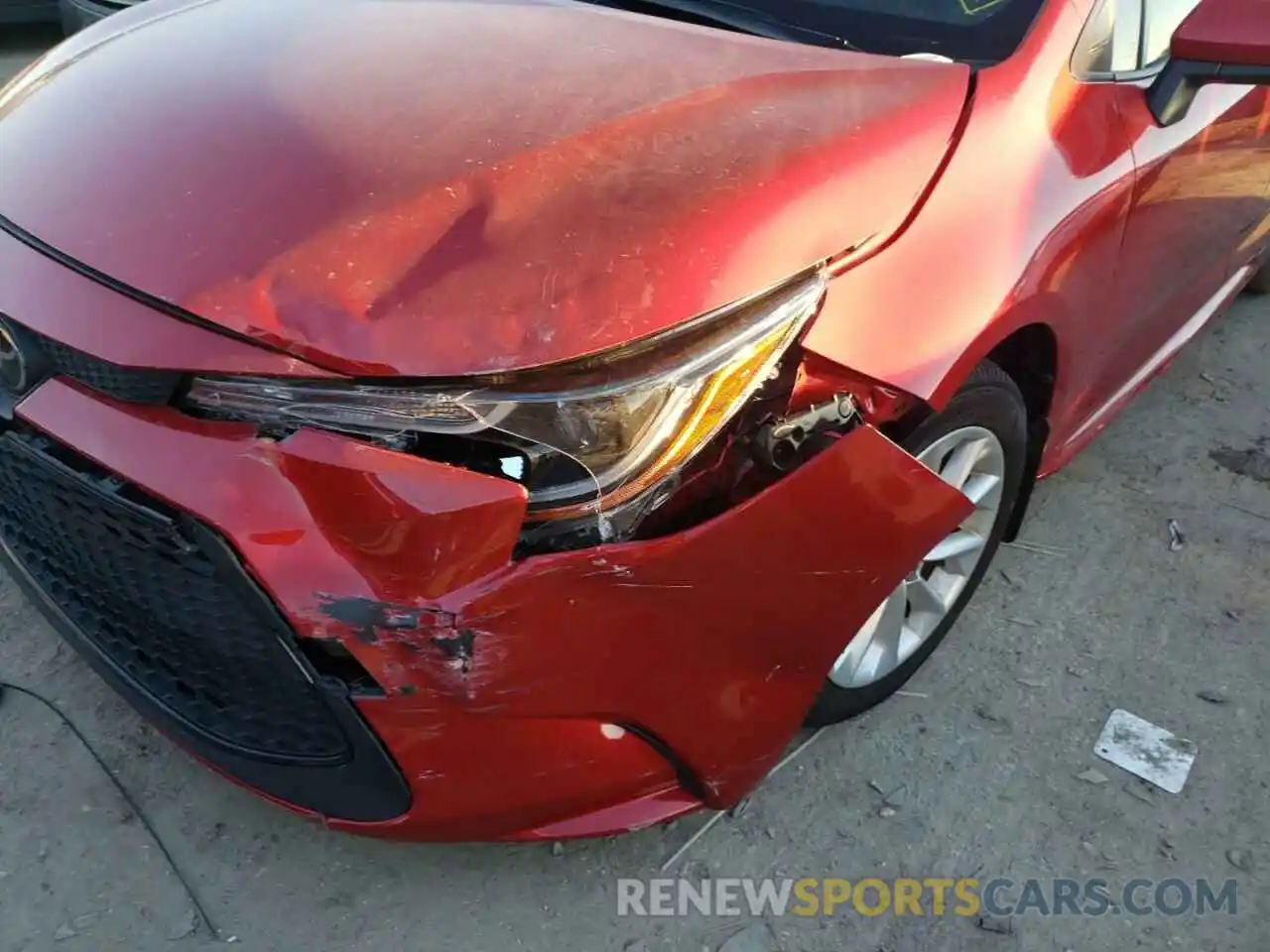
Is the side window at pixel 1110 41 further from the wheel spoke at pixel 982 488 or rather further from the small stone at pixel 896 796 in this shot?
the small stone at pixel 896 796

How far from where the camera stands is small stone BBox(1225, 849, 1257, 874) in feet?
6.59

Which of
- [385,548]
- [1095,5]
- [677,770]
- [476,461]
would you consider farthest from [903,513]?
[1095,5]

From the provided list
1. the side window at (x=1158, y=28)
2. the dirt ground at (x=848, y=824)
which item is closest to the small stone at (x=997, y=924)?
the dirt ground at (x=848, y=824)

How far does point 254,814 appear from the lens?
2.06 m

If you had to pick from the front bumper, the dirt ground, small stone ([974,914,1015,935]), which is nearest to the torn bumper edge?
the front bumper

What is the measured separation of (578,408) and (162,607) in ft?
2.32

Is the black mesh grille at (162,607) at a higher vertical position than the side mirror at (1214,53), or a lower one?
lower

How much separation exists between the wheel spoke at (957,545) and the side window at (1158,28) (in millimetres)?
1001

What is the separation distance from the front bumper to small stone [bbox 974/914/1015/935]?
54 centimetres

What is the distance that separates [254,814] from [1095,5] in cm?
221

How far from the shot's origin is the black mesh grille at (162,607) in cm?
146

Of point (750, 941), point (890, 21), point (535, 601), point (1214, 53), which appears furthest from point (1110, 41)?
point (750, 941)

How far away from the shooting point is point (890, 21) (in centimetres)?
207

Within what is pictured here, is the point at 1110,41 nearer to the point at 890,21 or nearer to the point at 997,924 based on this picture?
the point at 890,21
